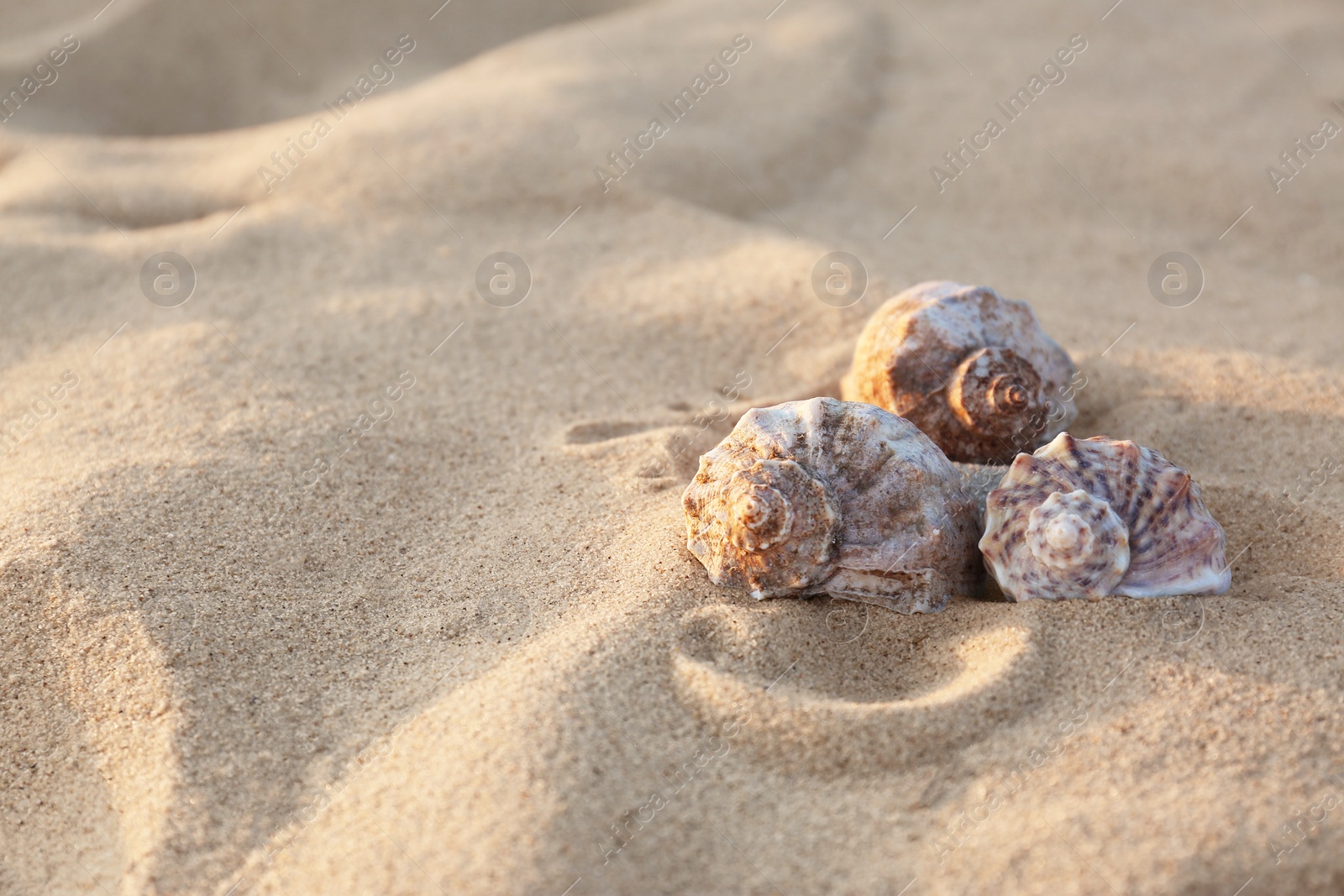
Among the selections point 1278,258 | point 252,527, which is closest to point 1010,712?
point 252,527

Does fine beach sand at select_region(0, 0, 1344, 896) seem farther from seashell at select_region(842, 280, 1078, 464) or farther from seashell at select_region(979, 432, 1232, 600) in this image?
seashell at select_region(842, 280, 1078, 464)

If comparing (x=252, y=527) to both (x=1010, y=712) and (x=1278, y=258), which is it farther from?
(x=1278, y=258)

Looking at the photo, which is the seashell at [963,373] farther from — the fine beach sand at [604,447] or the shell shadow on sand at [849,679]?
the shell shadow on sand at [849,679]

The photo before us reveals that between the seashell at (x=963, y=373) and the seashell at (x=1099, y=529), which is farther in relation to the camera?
the seashell at (x=963, y=373)

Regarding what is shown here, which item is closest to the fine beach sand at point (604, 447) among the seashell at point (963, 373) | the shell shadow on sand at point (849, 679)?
the shell shadow on sand at point (849, 679)

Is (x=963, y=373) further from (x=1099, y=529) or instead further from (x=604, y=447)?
(x=604, y=447)

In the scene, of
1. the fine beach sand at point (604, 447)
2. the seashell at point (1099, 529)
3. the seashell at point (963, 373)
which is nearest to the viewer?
the fine beach sand at point (604, 447)
